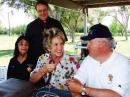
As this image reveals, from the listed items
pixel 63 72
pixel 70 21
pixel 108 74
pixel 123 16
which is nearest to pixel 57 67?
pixel 63 72

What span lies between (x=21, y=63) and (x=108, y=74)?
1741 millimetres

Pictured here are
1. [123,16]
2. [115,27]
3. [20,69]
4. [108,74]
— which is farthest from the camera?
[115,27]

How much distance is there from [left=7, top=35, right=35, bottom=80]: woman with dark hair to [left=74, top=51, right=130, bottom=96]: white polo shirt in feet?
4.36

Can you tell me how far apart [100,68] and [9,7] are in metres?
14.2

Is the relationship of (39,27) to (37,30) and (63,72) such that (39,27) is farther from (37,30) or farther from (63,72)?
(63,72)

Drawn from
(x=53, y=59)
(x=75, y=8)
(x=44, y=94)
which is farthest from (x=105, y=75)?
(x=75, y=8)

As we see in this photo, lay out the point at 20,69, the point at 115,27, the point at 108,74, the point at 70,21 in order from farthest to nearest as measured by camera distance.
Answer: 1. the point at 115,27
2. the point at 70,21
3. the point at 20,69
4. the point at 108,74

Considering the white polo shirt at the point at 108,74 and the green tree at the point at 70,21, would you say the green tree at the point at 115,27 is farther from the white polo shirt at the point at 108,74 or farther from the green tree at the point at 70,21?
the white polo shirt at the point at 108,74

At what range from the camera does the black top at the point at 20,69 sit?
353cm

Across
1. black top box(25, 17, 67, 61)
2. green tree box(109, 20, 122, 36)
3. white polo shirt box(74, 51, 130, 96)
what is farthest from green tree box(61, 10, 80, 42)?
white polo shirt box(74, 51, 130, 96)

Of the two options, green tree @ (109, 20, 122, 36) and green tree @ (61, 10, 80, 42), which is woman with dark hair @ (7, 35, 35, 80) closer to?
green tree @ (61, 10, 80, 42)

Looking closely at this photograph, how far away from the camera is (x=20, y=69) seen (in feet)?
11.8

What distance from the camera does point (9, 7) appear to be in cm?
1586

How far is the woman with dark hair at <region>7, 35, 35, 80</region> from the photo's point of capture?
3.54 m
